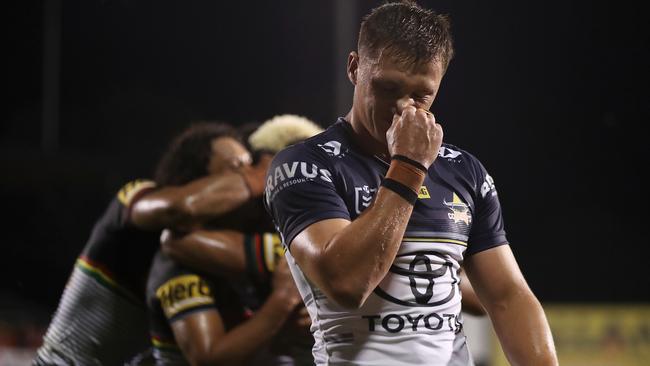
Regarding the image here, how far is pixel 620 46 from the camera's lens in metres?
10.0

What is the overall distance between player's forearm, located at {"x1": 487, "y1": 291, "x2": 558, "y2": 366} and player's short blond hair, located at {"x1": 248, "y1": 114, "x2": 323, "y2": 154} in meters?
1.57

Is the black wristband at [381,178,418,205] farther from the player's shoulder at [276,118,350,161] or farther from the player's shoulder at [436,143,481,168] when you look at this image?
the player's shoulder at [436,143,481,168]

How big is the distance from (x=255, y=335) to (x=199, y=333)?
0.22m

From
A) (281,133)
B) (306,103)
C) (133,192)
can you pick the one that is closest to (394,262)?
(281,133)

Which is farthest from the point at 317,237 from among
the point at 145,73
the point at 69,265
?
the point at 145,73

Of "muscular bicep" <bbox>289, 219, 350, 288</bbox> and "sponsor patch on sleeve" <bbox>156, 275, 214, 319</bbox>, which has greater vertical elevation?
"muscular bicep" <bbox>289, 219, 350, 288</bbox>

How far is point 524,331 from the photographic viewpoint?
94.6 inches

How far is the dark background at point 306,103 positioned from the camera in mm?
7969

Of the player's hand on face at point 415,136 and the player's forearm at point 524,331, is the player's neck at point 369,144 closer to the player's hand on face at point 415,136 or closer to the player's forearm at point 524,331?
the player's hand on face at point 415,136

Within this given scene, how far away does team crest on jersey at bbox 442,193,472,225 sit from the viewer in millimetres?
2361

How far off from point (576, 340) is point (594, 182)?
3.14 meters

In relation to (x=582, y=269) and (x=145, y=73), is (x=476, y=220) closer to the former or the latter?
(x=145, y=73)

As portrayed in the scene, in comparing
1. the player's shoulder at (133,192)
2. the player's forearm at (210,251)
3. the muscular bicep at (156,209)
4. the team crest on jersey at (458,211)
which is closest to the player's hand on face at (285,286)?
the player's forearm at (210,251)

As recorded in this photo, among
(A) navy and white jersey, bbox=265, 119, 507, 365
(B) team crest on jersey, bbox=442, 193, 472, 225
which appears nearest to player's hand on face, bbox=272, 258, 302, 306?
(A) navy and white jersey, bbox=265, 119, 507, 365
